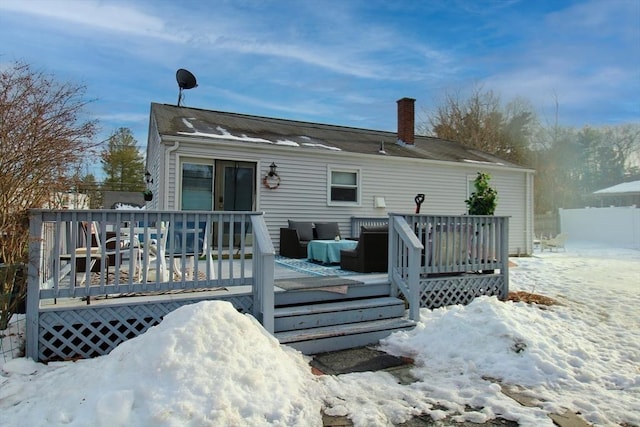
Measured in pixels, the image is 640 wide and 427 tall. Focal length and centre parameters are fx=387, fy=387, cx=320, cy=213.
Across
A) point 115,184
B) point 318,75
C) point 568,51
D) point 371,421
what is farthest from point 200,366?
point 115,184

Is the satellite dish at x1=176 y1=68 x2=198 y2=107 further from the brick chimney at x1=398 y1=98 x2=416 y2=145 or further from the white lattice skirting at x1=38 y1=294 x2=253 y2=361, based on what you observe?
the white lattice skirting at x1=38 y1=294 x2=253 y2=361

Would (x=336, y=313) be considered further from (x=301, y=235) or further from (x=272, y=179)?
(x=272, y=179)

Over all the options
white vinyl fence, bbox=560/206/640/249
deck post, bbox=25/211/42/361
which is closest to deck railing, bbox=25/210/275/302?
deck post, bbox=25/211/42/361

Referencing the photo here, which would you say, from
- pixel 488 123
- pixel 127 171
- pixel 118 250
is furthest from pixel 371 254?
pixel 488 123

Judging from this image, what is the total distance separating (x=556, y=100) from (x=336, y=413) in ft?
93.4

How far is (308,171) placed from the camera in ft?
31.9

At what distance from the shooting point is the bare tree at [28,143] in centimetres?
365

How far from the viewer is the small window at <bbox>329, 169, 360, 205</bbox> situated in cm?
1013

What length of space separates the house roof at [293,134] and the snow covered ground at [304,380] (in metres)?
6.05

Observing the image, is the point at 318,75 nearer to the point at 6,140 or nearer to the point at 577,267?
the point at 577,267

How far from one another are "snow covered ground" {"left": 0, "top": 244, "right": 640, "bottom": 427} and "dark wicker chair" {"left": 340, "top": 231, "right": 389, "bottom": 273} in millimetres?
1831

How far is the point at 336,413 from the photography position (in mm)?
2693

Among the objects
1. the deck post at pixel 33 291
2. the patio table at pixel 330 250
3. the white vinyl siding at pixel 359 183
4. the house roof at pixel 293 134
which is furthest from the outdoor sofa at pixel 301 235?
the deck post at pixel 33 291

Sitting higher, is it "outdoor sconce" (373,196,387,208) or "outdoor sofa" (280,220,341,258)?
"outdoor sconce" (373,196,387,208)
